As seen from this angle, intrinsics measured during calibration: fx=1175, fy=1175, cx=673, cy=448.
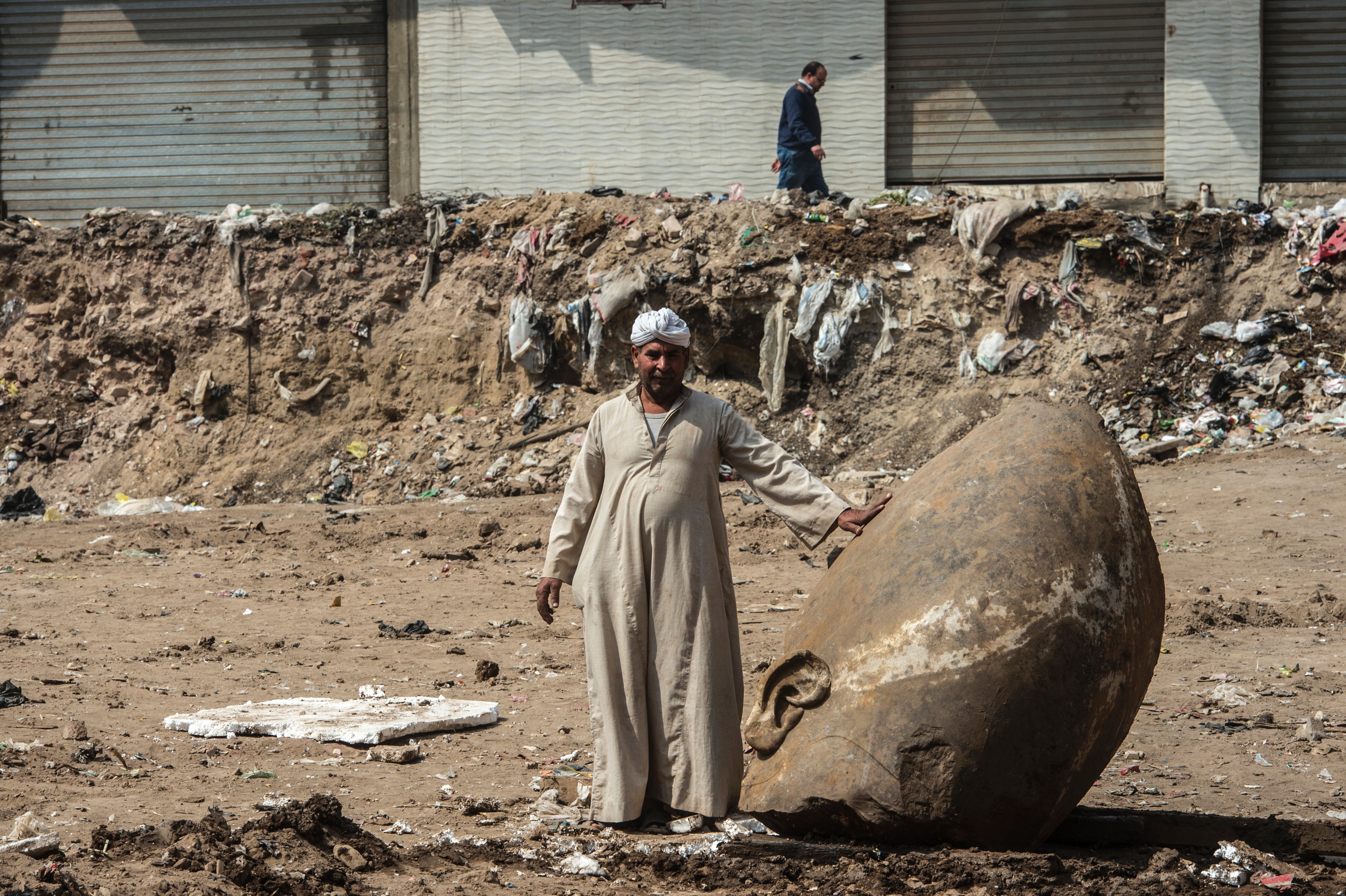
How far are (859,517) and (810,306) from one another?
291 inches

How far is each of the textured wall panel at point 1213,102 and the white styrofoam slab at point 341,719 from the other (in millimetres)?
11049

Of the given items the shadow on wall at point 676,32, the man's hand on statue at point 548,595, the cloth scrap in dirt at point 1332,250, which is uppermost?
the shadow on wall at point 676,32

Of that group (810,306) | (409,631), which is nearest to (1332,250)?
(810,306)

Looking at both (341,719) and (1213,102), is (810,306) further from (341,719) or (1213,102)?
(341,719)

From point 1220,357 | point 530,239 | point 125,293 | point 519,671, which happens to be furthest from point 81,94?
point 1220,357

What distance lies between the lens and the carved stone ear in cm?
340

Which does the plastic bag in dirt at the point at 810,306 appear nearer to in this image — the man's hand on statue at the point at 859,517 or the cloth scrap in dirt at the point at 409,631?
the cloth scrap in dirt at the point at 409,631

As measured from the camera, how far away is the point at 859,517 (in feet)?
12.0

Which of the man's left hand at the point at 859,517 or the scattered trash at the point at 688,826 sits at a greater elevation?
the man's left hand at the point at 859,517

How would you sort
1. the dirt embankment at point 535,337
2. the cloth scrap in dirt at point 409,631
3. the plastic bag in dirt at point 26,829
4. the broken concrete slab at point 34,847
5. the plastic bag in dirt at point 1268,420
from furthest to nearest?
the dirt embankment at point 535,337
the plastic bag in dirt at point 1268,420
the cloth scrap in dirt at point 409,631
the plastic bag in dirt at point 26,829
the broken concrete slab at point 34,847

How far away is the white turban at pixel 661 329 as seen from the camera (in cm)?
379

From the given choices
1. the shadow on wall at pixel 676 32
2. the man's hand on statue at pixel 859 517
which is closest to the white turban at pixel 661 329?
the man's hand on statue at pixel 859 517

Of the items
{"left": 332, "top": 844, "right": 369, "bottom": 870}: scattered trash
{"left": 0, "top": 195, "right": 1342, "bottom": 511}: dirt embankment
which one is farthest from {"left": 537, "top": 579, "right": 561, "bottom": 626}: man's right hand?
{"left": 0, "top": 195, "right": 1342, "bottom": 511}: dirt embankment

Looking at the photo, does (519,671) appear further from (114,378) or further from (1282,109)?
(1282,109)
